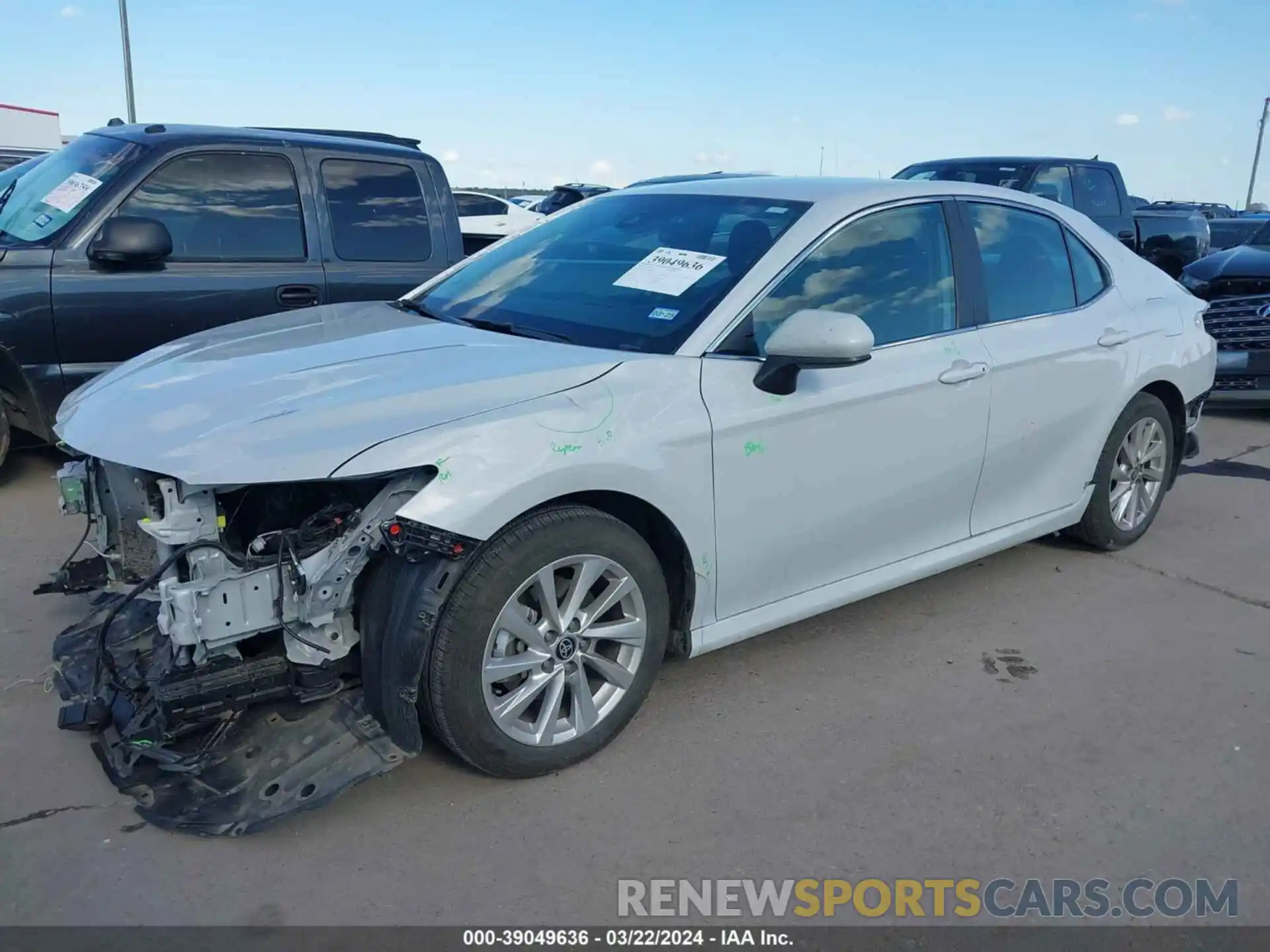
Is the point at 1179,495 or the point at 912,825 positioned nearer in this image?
the point at 912,825

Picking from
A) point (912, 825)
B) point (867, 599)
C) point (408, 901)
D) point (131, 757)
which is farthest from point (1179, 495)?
point (131, 757)

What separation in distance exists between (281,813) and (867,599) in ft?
8.68

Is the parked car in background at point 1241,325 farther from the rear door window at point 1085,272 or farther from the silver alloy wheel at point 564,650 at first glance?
the silver alloy wheel at point 564,650

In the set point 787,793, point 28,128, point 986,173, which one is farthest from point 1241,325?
point 28,128

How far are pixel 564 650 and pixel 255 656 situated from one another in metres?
0.86

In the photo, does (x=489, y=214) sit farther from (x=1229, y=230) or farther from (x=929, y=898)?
(x=929, y=898)

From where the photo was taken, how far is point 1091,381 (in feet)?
14.7

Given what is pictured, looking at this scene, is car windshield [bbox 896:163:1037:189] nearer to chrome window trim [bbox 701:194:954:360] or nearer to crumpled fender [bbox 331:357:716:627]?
chrome window trim [bbox 701:194:954:360]

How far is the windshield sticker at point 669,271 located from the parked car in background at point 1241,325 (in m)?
5.76

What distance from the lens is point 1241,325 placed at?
799 centimetres

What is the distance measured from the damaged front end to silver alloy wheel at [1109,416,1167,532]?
350 centimetres

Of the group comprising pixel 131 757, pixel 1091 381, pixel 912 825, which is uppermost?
pixel 1091 381
